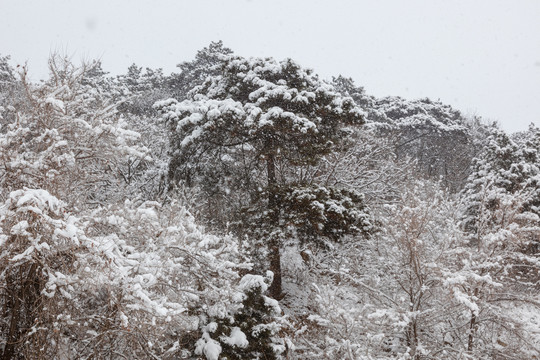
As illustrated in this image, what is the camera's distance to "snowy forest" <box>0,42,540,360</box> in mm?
5055

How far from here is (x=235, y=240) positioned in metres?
9.84

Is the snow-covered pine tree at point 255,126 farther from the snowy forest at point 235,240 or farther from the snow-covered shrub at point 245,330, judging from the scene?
the snow-covered shrub at point 245,330

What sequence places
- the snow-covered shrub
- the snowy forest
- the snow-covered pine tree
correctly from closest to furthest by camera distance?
the snowy forest, the snow-covered shrub, the snow-covered pine tree

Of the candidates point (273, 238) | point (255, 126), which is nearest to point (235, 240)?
point (273, 238)

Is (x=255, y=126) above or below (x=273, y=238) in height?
above

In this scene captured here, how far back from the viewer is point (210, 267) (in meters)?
7.37

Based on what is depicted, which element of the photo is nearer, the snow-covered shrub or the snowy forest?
the snowy forest

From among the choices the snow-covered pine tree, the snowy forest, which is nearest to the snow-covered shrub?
the snowy forest

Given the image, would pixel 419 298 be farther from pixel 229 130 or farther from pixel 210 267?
pixel 229 130

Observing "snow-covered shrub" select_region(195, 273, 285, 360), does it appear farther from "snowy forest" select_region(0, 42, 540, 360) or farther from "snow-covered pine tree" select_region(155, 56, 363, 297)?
"snow-covered pine tree" select_region(155, 56, 363, 297)

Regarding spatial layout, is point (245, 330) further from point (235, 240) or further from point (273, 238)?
point (273, 238)

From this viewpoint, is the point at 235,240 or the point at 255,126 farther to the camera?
the point at 255,126

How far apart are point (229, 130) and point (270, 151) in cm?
131

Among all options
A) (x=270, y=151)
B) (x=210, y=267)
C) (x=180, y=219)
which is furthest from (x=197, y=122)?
(x=210, y=267)
